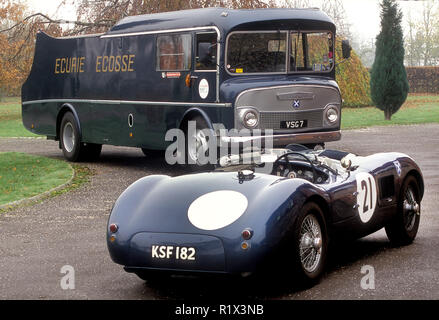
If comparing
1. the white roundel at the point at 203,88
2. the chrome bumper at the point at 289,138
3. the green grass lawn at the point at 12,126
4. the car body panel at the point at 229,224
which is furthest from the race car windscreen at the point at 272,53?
the green grass lawn at the point at 12,126

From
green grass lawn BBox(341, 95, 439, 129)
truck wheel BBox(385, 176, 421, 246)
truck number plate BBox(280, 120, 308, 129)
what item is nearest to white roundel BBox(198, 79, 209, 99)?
truck number plate BBox(280, 120, 308, 129)

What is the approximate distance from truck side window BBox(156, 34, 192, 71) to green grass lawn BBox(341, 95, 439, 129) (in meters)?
14.3

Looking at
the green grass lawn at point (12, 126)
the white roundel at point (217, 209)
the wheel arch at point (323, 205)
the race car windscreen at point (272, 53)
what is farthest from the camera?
the green grass lawn at point (12, 126)

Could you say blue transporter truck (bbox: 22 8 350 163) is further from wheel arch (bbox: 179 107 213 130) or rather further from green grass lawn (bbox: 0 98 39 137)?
green grass lawn (bbox: 0 98 39 137)

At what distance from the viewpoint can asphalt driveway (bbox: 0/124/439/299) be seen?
6832 millimetres

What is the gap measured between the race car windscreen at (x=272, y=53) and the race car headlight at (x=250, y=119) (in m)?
0.81

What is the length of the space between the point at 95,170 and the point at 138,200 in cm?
1054

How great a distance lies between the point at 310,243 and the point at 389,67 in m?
28.5

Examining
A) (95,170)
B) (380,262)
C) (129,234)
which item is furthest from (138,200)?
(95,170)

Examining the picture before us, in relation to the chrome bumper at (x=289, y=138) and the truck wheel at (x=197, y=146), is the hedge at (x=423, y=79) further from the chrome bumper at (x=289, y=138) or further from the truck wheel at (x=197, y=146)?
the truck wheel at (x=197, y=146)

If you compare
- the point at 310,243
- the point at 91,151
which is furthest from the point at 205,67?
the point at 310,243

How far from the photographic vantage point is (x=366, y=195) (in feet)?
26.0

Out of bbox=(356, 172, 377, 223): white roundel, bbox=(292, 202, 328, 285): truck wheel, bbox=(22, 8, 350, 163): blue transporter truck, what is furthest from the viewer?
bbox=(22, 8, 350, 163): blue transporter truck

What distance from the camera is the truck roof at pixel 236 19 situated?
50.5ft
